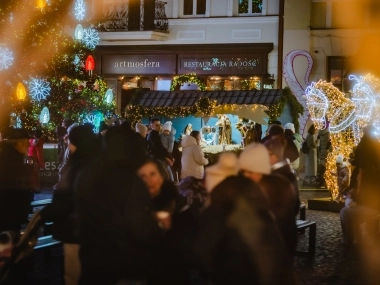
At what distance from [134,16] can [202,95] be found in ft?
24.8

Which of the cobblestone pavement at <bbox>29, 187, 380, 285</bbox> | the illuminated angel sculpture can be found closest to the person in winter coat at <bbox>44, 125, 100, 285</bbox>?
the cobblestone pavement at <bbox>29, 187, 380, 285</bbox>

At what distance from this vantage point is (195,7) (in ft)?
94.9

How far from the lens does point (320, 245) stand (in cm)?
1248

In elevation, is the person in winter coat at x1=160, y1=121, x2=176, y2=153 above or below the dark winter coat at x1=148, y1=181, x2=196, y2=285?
above

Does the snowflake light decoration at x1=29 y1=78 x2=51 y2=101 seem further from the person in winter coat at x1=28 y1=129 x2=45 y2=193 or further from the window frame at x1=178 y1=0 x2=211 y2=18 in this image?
the window frame at x1=178 y1=0 x2=211 y2=18

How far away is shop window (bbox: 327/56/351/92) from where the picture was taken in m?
26.8

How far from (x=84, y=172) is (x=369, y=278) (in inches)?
210

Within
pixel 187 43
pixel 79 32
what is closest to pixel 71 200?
pixel 79 32

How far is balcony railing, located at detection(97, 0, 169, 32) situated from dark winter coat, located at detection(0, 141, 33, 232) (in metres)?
20.0

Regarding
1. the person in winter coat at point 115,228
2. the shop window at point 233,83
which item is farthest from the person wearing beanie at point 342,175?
the shop window at point 233,83

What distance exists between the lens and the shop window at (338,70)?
88.1 ft

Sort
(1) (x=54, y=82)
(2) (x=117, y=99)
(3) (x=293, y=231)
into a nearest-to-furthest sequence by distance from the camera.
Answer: (3) (x=293, y=231) < (1) (x=54, y=82) < (2) (x=117, y=99)

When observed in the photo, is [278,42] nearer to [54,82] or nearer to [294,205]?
[54,82]

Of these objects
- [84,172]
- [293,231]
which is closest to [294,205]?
[293,231]
